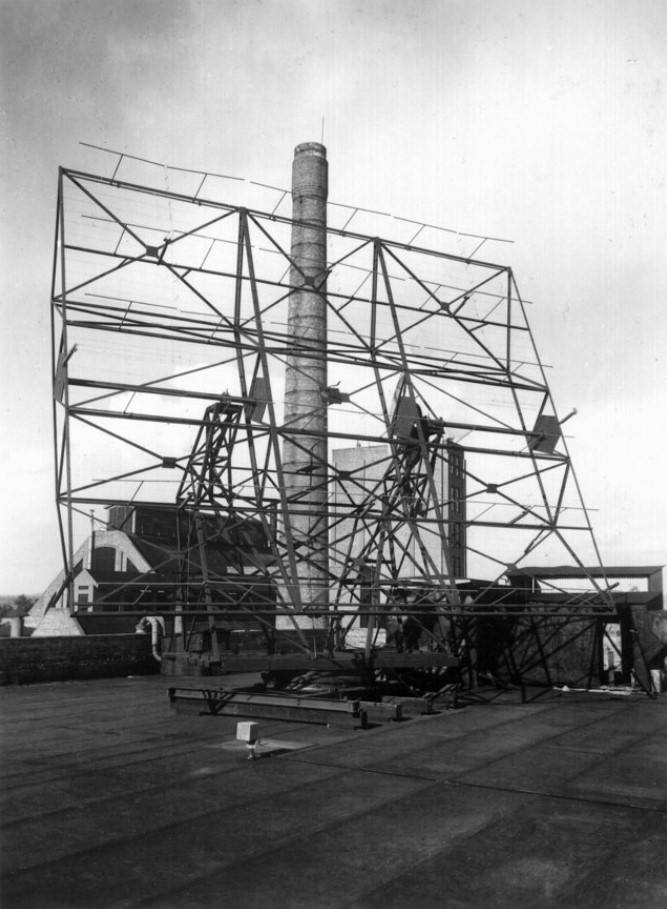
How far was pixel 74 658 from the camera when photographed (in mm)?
18656

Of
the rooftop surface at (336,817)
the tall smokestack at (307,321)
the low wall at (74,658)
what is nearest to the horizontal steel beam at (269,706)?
the rooftop surface at (336,817)

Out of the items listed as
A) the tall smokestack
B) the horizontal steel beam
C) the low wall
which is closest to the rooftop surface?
the horizontal steel beam

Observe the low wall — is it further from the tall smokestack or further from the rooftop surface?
the tall smokestack

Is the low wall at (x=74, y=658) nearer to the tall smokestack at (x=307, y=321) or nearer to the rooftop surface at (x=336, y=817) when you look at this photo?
the rooftop surface at (x=336, y=817)

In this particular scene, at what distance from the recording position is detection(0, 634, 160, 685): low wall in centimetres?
1744

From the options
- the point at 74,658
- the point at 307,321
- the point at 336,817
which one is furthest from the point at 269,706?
the point at 307,321

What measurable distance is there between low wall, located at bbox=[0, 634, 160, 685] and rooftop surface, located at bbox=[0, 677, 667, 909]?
6.08 m

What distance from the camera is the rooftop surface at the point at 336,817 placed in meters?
5.16

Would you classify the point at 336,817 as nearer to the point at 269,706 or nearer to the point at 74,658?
the point at 269,706

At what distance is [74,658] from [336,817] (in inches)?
526

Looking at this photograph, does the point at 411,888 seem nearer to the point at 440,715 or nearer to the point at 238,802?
the point at 238,802

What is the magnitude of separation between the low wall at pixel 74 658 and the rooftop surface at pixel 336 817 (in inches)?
239

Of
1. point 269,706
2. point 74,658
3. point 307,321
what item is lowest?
point 269,706

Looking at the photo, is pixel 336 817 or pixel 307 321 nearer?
pixel 336 817
